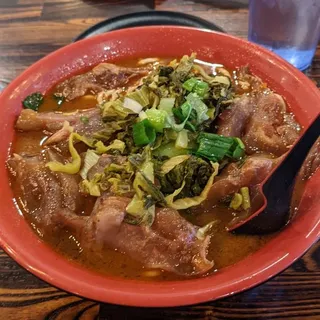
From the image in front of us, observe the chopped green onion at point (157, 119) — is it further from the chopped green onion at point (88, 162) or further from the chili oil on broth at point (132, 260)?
the chili oil on broth at point (132, 260)

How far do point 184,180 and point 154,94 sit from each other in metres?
0.53

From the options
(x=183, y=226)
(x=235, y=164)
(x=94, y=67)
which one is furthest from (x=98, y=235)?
(x=94, y=67)

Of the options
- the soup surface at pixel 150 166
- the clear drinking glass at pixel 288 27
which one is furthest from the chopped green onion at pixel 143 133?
the clear drinking glass at pixel 288 27

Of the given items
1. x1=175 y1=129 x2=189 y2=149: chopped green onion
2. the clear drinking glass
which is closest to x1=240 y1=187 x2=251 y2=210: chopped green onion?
x1=175 y1=129 x2=189 y2=149: chopped green onion

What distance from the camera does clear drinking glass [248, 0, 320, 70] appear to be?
241 centimetres

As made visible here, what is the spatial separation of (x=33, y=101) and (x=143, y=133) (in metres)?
0.70

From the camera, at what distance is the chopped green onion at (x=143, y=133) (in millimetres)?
1795

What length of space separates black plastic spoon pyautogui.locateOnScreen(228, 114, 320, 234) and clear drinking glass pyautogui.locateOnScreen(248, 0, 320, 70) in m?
1.24

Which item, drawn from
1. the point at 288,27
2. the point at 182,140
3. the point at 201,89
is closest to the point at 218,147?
the point at 182,140

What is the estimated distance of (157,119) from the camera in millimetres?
1835

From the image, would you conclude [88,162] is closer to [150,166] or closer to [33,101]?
[150,166]

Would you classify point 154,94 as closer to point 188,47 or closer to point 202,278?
point 188,47

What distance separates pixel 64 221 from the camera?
1.63 meters

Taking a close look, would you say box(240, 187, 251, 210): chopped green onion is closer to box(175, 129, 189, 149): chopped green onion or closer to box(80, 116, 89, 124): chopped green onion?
box(175, 129, 189, 149): chopped green onion
